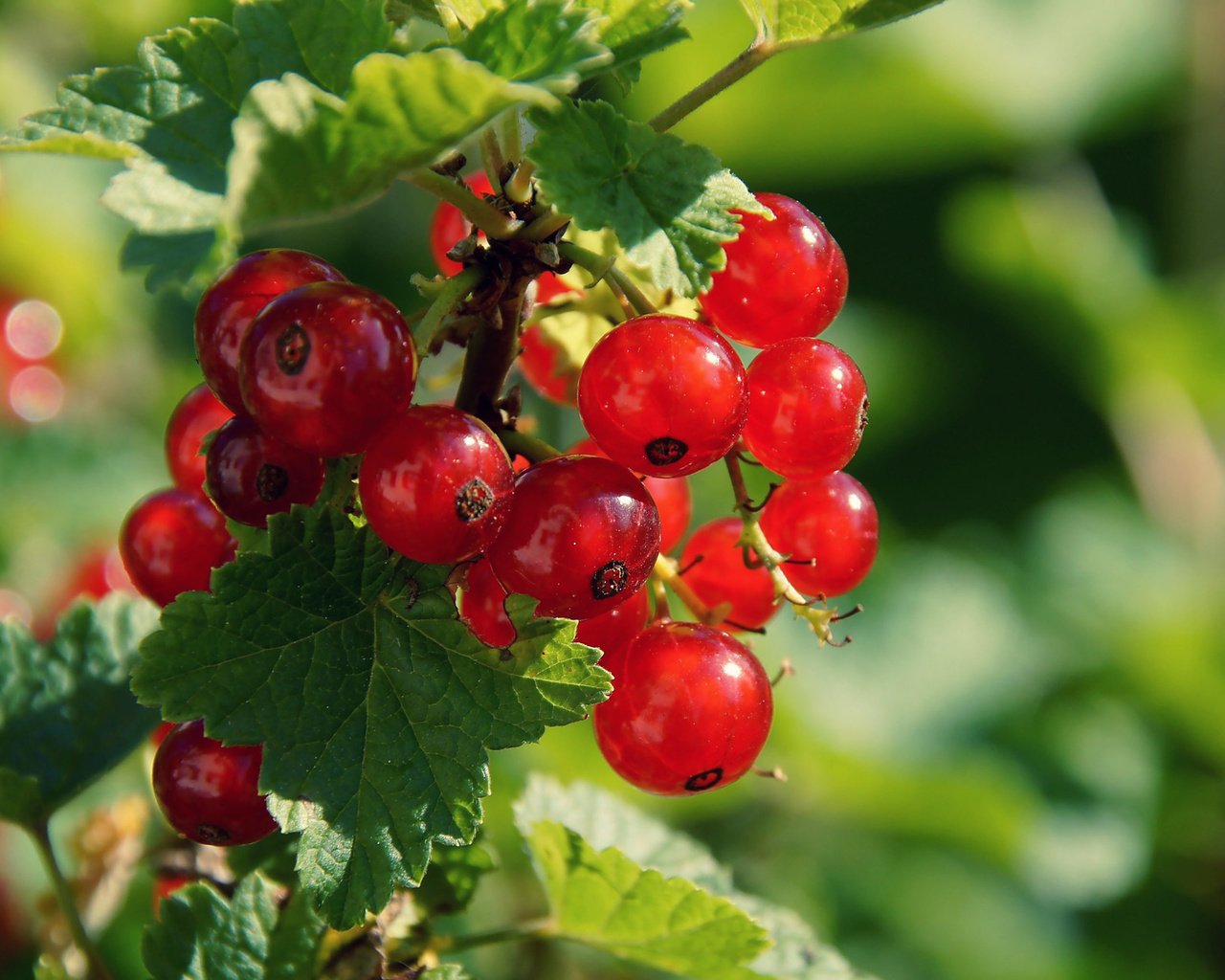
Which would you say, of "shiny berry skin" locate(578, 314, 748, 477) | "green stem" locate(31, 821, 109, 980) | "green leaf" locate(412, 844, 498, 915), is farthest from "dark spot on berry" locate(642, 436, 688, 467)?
"green stem" locate(31, 821, 109, 980)

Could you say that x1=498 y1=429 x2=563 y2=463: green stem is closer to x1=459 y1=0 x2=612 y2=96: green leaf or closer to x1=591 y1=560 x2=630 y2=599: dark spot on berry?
x1=591 y1=560 x2=630 y2=599: dark spot on berry

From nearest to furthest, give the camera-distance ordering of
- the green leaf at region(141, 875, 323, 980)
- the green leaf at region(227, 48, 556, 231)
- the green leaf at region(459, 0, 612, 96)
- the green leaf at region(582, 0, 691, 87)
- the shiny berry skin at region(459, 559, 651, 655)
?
the green leaf at region(227, 48, 556, 231) < the green leaf at region(459, 0, 612, 96) < the green leaf at region(582, 0, 691, 87) < the shiny berry skin at region(459, 559, 651, 655) < the green leaf at region(141, 875, 323, 980)

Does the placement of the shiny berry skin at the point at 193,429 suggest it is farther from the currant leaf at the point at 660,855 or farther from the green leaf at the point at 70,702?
the currant leaf at the point at 660,855

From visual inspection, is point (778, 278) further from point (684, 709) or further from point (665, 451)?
point (684, 709)

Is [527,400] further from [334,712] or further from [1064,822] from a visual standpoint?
[334,712]

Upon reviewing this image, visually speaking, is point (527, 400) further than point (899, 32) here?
No

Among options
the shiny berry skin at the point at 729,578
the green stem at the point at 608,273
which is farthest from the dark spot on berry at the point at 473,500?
the shiny berry skin at the point at 729,578

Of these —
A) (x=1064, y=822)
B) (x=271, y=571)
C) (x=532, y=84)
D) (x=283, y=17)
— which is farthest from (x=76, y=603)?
(x=1064, y=822)
